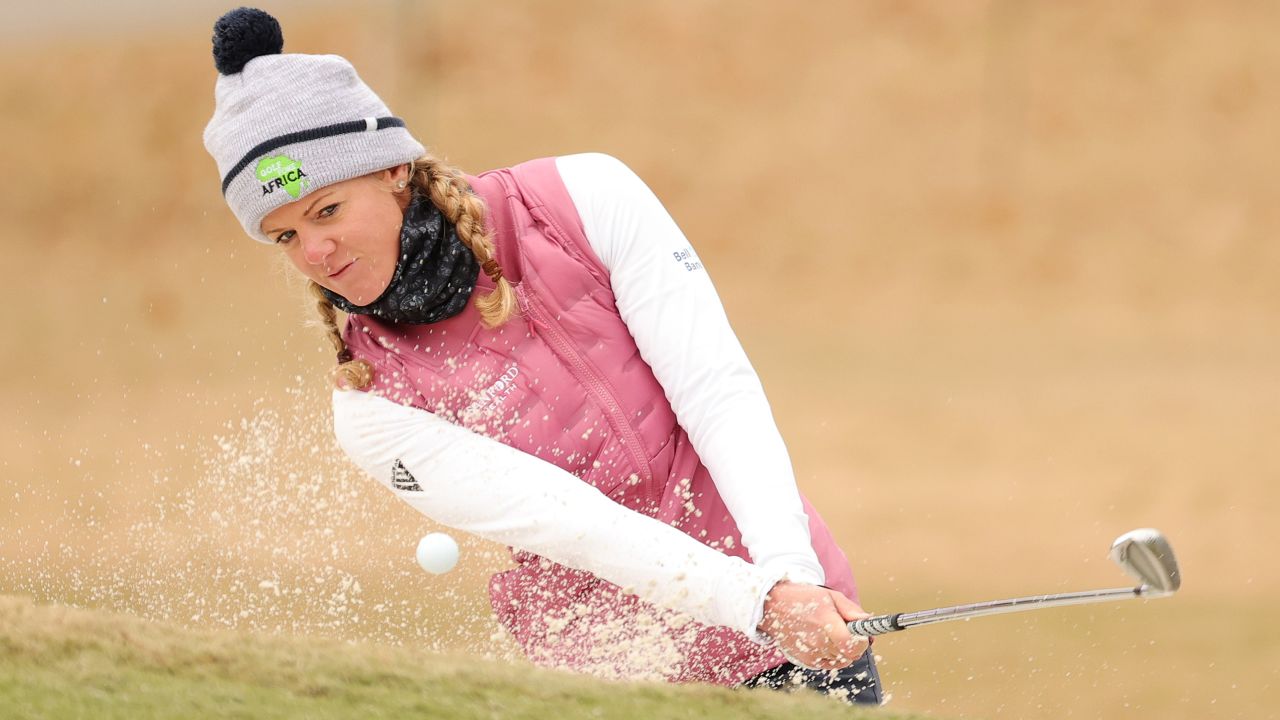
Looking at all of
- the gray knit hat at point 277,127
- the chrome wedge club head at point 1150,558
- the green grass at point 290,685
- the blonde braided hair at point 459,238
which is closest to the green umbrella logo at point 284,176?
the gray knit hat at point 277,127

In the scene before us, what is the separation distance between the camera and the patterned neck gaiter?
1.20 m

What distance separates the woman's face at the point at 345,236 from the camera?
3.90 feet

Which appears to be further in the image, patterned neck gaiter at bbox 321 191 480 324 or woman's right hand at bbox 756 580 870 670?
patterned neck gaiter at bbox 321 191 480 324

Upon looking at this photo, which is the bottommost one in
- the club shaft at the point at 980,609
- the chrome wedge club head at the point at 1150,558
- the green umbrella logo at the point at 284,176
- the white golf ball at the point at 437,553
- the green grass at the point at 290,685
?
the green grass at the point at 290,685

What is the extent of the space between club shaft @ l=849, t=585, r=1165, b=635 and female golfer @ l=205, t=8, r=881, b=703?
0.08 metres

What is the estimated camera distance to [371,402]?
4.10 ft

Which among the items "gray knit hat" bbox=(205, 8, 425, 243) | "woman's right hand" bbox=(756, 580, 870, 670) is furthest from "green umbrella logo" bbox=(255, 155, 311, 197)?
"woman's right hand" bbox=(756, 580, 870, 670)

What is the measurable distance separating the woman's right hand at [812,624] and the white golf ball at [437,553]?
0.44 metres

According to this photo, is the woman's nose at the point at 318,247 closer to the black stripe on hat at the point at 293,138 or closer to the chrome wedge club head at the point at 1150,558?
the black stripe on hat at the point at 293,138

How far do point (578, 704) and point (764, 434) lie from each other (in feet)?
0.86

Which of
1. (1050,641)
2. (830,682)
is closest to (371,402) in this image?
(830,682)

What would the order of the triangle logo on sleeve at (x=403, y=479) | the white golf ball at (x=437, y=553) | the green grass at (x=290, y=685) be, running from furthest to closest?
the white golf ball at (x=437, y=553)
the triangle logo on sleeve at (x=403, y=479)
the green grass at (x=290, y=685)

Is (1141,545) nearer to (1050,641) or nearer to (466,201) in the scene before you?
(466,201)

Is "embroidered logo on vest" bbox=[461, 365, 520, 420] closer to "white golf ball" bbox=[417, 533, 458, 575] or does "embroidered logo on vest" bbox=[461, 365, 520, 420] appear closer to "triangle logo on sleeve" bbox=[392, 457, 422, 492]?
"triangle logo on sleeve" bbox=[392, 457, 422, 492]
